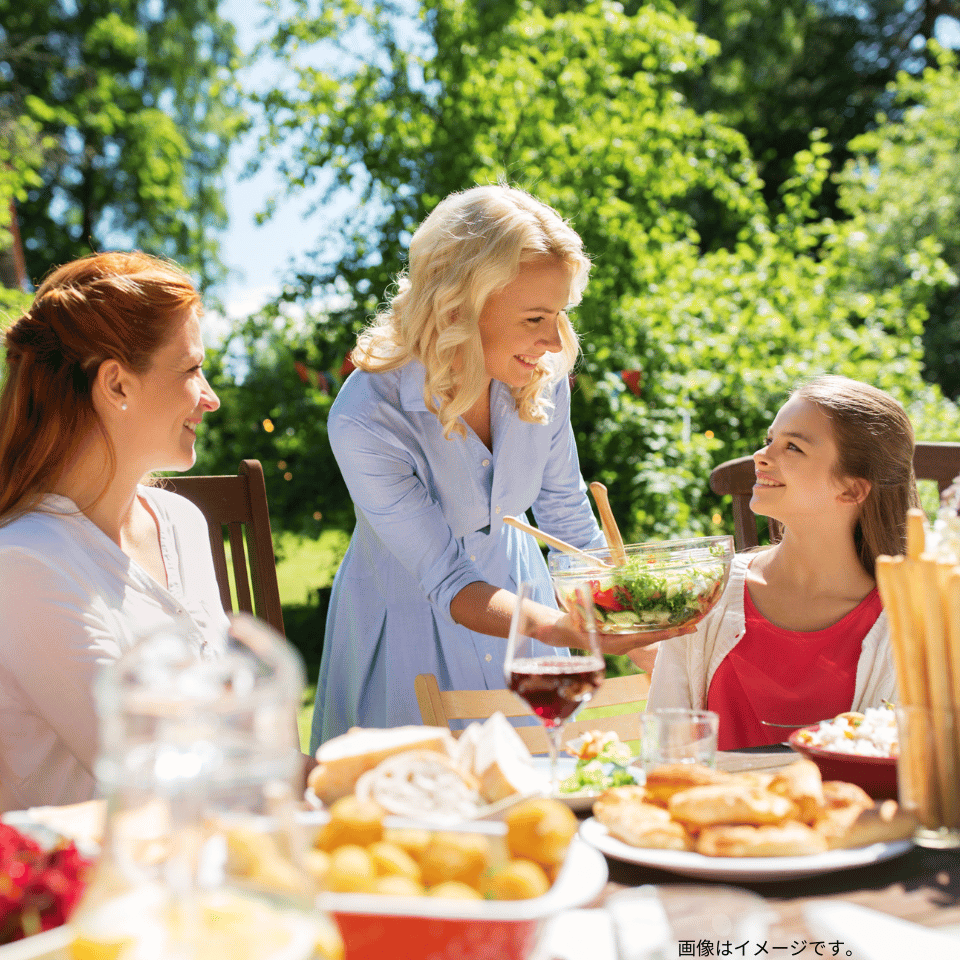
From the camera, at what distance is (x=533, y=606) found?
4.84ft

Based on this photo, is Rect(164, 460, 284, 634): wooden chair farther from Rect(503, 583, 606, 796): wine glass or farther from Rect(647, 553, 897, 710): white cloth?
Rect(503, 583, 606, 796): wine glass

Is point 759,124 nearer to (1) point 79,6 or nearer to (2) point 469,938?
(1) point 79,6

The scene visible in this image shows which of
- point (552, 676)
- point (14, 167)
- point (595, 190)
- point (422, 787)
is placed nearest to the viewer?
point (422, 787)

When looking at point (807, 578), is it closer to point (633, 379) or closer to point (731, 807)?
point (731, 807)

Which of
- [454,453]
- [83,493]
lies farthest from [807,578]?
[83,493]

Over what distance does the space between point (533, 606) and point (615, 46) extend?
487cm

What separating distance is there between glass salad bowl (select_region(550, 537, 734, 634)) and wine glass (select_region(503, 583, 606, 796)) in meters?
0.45

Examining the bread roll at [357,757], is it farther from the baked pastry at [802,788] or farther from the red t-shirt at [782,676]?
the red t-shirt at [782,676]

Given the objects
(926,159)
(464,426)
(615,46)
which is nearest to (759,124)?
(926,159)

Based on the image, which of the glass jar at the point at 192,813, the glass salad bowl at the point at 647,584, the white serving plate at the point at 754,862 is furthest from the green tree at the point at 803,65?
the glass jar at the point at 192,813

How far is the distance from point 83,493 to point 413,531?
78cm

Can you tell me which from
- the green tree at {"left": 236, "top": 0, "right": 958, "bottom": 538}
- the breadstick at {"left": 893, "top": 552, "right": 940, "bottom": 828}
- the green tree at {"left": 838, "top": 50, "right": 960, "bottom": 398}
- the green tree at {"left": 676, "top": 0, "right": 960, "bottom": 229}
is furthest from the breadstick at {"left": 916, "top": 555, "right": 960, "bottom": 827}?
the green tree at {"left": 676, "top": 0, "right": 960, "bottom": 229}

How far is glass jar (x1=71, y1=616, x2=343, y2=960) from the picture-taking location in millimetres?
566

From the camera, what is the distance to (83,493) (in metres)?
1.97
